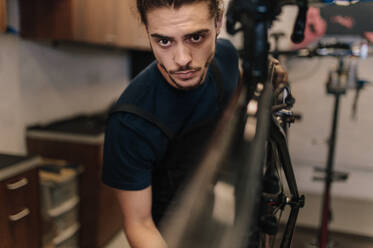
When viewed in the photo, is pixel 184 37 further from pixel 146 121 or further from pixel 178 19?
pixel 146 121

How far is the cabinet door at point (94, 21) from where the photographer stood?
1723 mm

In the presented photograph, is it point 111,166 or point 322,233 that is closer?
point 111,166

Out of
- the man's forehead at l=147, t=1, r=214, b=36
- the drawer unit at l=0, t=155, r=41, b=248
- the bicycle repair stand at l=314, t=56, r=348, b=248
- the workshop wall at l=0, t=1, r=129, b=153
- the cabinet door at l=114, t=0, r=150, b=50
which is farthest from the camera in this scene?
the cabinet door at l=114, t=0, r=150, b=50

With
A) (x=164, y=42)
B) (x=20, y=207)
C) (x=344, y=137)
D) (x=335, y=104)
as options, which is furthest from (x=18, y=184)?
(x=344, y=137)

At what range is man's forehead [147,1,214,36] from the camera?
0.44 metres

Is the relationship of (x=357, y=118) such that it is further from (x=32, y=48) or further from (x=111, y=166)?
(x=32, y=48)

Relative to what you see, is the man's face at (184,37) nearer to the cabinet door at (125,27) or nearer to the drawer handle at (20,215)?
the drawer handle at (20,215)

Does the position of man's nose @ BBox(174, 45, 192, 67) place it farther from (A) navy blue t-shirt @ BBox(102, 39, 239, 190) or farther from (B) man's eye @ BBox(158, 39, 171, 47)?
(A) navy blue t-shirt @ BBox(102, 39, 239, 190)

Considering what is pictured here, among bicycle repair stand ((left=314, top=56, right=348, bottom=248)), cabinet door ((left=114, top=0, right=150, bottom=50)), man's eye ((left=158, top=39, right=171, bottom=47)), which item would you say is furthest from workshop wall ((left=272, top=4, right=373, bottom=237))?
man's eye ((left=158, top=39, right=171, bottom=47))

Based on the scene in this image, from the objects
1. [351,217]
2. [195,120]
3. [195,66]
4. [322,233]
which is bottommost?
[351,217]

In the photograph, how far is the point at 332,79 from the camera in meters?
1.43

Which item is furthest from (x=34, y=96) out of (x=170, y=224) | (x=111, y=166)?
(x=170, y=224)

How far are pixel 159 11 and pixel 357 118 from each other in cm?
208

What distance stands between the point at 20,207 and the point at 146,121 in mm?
851
